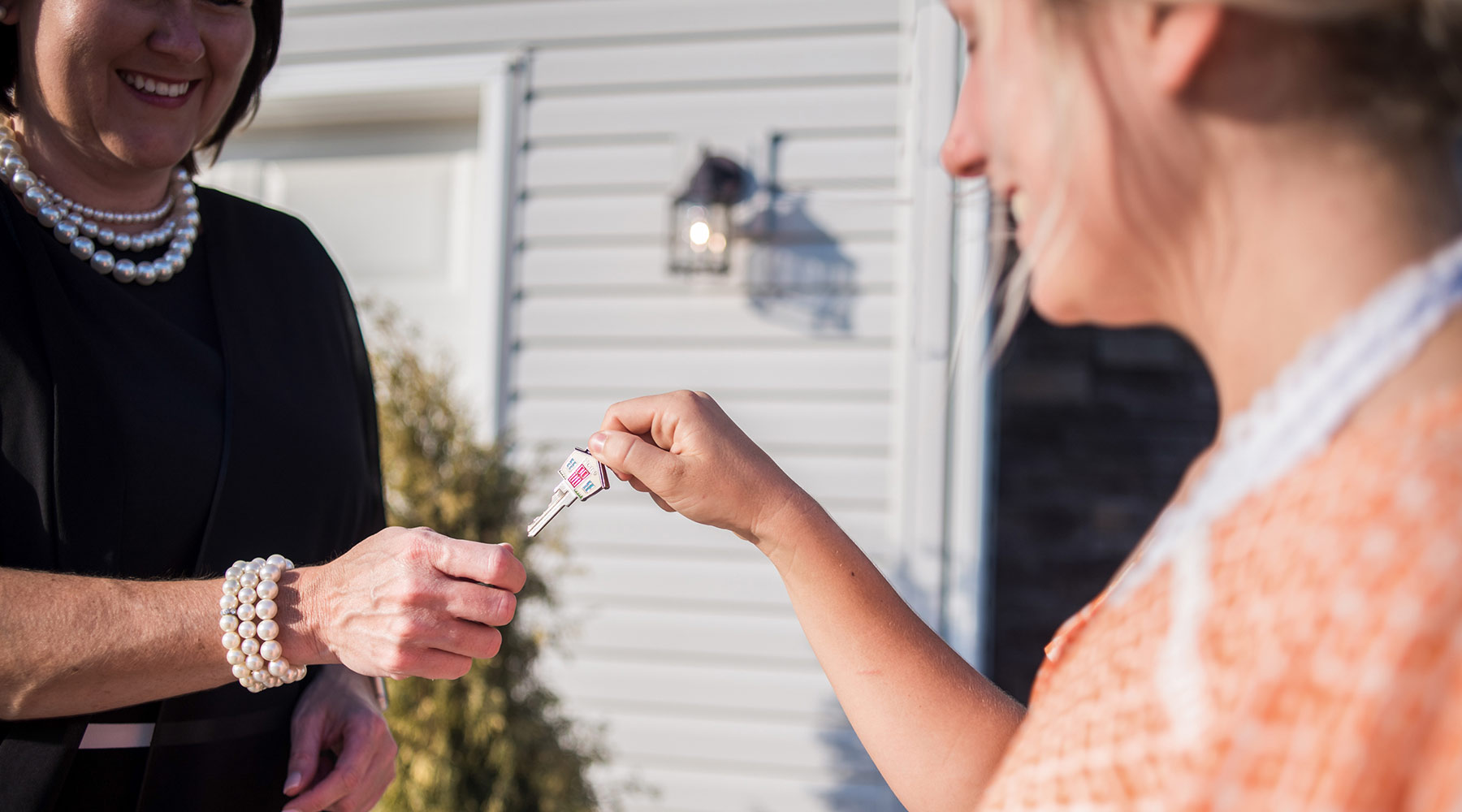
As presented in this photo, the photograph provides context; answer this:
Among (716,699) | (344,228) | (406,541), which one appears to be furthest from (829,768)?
(344,228)

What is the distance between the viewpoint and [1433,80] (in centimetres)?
57

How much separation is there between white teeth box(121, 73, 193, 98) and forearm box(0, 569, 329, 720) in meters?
0.70

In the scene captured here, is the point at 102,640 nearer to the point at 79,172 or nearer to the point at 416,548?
the point at 416,548

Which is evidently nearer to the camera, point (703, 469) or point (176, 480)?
point (703, 469)

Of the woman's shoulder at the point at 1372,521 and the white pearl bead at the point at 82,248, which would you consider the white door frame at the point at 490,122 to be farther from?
the woman's shoulder at the point at 1372,521

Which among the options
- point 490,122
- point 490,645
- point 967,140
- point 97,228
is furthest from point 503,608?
point 490,122

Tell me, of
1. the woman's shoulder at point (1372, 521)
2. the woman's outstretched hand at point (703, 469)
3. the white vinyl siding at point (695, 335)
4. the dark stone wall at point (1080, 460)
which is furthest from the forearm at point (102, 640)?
the dark stone wall at point (1080, 460)

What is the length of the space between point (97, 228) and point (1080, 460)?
4.32 metres

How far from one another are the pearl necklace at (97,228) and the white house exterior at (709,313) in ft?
5.81

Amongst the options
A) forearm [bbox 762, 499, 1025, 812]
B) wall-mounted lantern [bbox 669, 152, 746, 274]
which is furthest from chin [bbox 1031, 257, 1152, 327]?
wall-mounted lantern [bbox 669, 152, 746, 274]

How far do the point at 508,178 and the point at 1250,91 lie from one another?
324 centimetres

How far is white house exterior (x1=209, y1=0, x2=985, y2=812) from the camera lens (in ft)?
10.4

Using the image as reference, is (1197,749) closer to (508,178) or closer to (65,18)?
(65,18)

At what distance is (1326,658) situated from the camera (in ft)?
1.57
